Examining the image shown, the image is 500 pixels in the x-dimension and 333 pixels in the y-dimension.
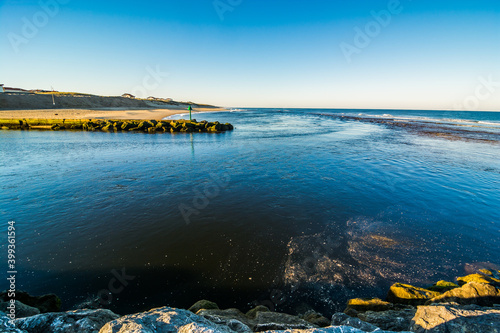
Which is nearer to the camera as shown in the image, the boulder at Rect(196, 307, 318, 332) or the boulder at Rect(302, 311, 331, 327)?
the boulder at Rect(196, 307, 318, 332)

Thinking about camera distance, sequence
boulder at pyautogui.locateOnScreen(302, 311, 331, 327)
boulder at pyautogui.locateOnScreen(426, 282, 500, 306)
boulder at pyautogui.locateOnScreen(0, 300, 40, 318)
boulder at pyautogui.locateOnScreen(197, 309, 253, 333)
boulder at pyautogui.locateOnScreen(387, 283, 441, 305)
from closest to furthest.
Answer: boulder at pyautogui.locateOnScreen(197, 309, 253, 333), boulder at pyautogui.locateOnScreen(0, 300, 40, 318), boulder at pyautogui.locateOnScreen(302, 311, 331, 327), boulder at pyautogui.locateOnScreen(426, 282, 500, 306), boulder at pyautogui.locateOnScreen(387, 283, 441, 305)

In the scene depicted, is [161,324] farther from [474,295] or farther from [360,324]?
[474,295]

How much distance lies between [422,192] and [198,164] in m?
15.0

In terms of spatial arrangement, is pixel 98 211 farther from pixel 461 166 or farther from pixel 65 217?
pixel 461 166

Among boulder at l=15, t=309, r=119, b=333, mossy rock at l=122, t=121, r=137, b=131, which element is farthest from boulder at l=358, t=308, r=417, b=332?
mossy rock at l=122, t=121, r=137, b=131

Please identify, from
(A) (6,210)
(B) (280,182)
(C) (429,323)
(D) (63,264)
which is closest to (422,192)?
→ (B) (280,182)

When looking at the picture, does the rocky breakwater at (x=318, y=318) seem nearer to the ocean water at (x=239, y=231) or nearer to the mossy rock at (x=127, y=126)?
the ocean water at (x=239, y=231)

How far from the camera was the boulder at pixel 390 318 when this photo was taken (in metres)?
3.74

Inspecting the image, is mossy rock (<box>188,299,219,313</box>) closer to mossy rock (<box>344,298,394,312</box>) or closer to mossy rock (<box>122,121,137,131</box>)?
mossy rock (<box>344,298,394,312</box>)

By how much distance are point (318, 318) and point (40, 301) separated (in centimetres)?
604

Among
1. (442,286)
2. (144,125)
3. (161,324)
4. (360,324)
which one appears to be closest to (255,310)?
(360,324)

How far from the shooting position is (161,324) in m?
2.83

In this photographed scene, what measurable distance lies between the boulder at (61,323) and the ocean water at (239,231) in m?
1.67

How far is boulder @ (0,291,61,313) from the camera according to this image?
13.5 feet
